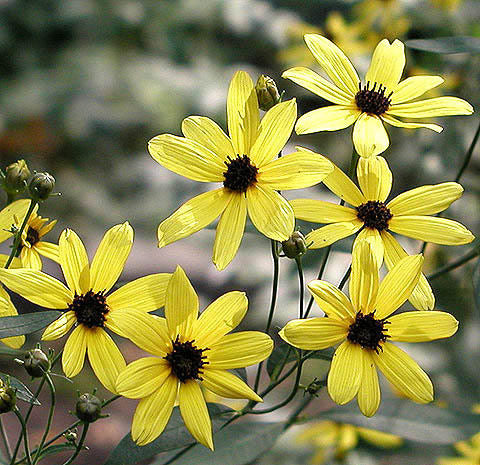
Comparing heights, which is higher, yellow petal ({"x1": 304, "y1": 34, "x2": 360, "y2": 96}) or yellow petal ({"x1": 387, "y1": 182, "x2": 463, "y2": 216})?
yellow petal ({"x1": 304, "y1": 34, "x2": 360, "y2": 96})

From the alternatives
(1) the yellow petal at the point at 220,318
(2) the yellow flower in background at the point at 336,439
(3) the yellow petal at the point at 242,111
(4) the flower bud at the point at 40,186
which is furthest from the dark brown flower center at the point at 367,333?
(2) the yellow flower in background at the point at 336,439

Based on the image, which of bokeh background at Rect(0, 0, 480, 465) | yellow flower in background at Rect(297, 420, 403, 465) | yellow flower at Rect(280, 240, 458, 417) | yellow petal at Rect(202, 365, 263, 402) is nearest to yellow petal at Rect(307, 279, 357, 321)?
yellow flower at Rect(280, 240, 458, 417)

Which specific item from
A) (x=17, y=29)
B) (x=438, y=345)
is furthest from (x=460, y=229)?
(x=17, y=29)

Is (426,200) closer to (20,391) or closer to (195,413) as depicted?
(195,413)

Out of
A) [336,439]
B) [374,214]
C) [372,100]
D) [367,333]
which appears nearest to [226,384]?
[367,333]

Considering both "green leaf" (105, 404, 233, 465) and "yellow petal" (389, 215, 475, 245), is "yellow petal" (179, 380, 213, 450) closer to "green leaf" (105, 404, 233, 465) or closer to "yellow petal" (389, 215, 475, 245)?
"green leaf" (105, 404, 233, 465)

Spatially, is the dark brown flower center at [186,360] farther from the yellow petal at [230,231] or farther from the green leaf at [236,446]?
the green leaf at [236,446]
